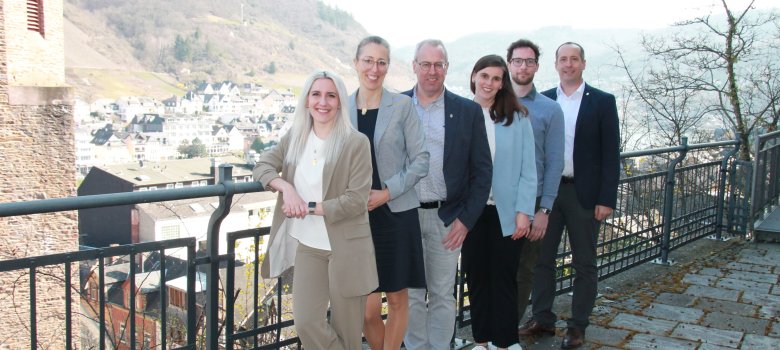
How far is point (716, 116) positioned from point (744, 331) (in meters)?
10.1

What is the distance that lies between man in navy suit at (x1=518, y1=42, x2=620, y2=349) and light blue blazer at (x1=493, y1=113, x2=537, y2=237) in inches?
27.1

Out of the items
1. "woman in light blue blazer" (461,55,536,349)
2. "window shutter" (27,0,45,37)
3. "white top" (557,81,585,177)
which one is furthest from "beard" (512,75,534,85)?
"window shutter" (27,0,45,37)

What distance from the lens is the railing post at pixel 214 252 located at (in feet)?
9.44

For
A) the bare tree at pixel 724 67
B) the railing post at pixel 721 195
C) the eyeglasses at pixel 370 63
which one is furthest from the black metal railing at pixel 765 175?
the eyeglasses at pixel 370 63

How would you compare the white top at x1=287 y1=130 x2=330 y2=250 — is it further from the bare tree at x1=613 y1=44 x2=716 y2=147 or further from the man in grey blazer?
the bare tree at x1=613 y1=44 x2=716 y2=147

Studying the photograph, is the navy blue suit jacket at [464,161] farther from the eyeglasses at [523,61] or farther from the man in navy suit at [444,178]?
the eyeglasses at [523,61]

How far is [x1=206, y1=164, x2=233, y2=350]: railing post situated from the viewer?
113 inches

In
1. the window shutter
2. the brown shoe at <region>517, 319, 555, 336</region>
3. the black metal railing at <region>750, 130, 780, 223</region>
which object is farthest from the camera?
the window shutter

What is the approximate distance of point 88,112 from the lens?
126 meters

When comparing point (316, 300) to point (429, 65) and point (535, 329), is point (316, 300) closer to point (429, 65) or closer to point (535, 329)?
point (429, 65)

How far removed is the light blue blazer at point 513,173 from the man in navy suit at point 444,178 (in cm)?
17

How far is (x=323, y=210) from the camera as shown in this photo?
107 inches

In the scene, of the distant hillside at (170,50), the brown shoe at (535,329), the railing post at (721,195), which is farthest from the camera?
the distant hillside at (170,50)

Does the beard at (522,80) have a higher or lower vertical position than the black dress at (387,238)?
higher
